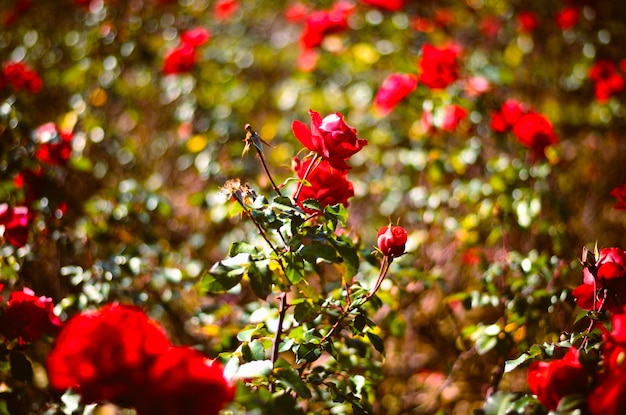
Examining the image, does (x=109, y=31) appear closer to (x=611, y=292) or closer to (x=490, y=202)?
(x=490, y=202)

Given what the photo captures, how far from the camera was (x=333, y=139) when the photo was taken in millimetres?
832

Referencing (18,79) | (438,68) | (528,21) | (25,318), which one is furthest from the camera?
(528,21)

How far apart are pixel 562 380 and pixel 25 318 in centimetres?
87

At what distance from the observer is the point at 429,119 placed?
5.79ft

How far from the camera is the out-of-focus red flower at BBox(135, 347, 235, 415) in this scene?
21.7 inches

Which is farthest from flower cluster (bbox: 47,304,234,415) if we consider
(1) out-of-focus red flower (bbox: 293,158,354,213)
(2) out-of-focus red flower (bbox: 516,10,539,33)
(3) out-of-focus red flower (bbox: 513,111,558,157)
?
(2) out-of-focus red flower (bbox: 516,10,539,33)

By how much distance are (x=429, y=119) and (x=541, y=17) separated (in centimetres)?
124

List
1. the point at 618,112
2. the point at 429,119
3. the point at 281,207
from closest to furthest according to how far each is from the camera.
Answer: the point at 281,207 < the point at 429,119 < the point at 618,112

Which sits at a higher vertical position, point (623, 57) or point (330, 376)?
point (330, 376)

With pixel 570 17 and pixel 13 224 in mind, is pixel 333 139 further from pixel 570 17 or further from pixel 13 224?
pixel 570 17

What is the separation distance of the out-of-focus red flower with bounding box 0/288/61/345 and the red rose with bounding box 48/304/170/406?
0.41 meters

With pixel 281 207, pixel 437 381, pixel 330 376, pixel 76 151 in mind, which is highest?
pixel 281 207

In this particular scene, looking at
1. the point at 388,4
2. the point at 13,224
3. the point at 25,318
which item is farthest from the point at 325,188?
the point at 388,4

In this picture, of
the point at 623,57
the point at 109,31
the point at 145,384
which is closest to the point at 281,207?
the point at 145,384
